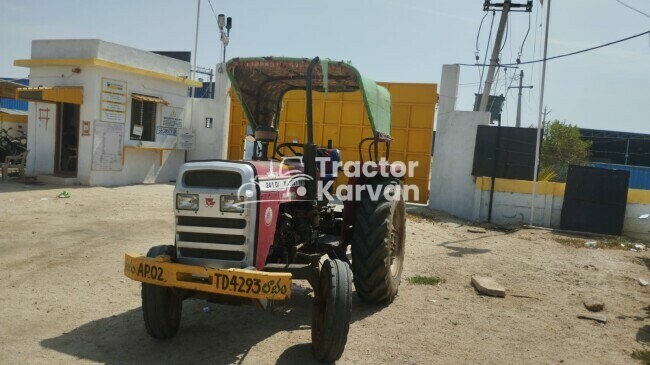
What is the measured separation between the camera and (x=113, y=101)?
1377 centimetres

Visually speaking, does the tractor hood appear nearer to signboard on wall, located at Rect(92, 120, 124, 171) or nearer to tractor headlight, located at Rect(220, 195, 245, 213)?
tractor headlight, located at Rect(220, 195, 245, 213)

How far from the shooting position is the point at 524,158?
42.2 feet

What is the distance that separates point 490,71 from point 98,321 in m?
15.2

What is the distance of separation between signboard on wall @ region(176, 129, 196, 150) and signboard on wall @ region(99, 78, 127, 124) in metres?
2.26

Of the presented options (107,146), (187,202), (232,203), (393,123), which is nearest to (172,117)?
(107,146)

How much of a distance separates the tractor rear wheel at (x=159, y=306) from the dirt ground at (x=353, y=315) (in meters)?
0.14

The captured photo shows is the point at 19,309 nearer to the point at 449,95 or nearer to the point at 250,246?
the point at 250,246

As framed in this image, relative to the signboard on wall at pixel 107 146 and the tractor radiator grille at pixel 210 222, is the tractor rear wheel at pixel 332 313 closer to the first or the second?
the tractor radiator grille at pixel 210 222

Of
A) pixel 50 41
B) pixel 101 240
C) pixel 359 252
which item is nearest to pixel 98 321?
pixel 359 252

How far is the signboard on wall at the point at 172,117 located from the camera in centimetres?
1553

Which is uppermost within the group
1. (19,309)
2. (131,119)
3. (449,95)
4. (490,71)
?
(490,71)

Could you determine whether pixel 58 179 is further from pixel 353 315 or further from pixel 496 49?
pixel 496 49

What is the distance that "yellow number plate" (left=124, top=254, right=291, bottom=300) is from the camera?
3.58 m

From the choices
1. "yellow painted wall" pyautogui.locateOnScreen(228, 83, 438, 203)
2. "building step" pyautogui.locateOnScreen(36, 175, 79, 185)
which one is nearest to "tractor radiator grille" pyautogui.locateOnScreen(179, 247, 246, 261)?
"building step" pyautogui.locateOnScreen(36, 175, 79, 185)
